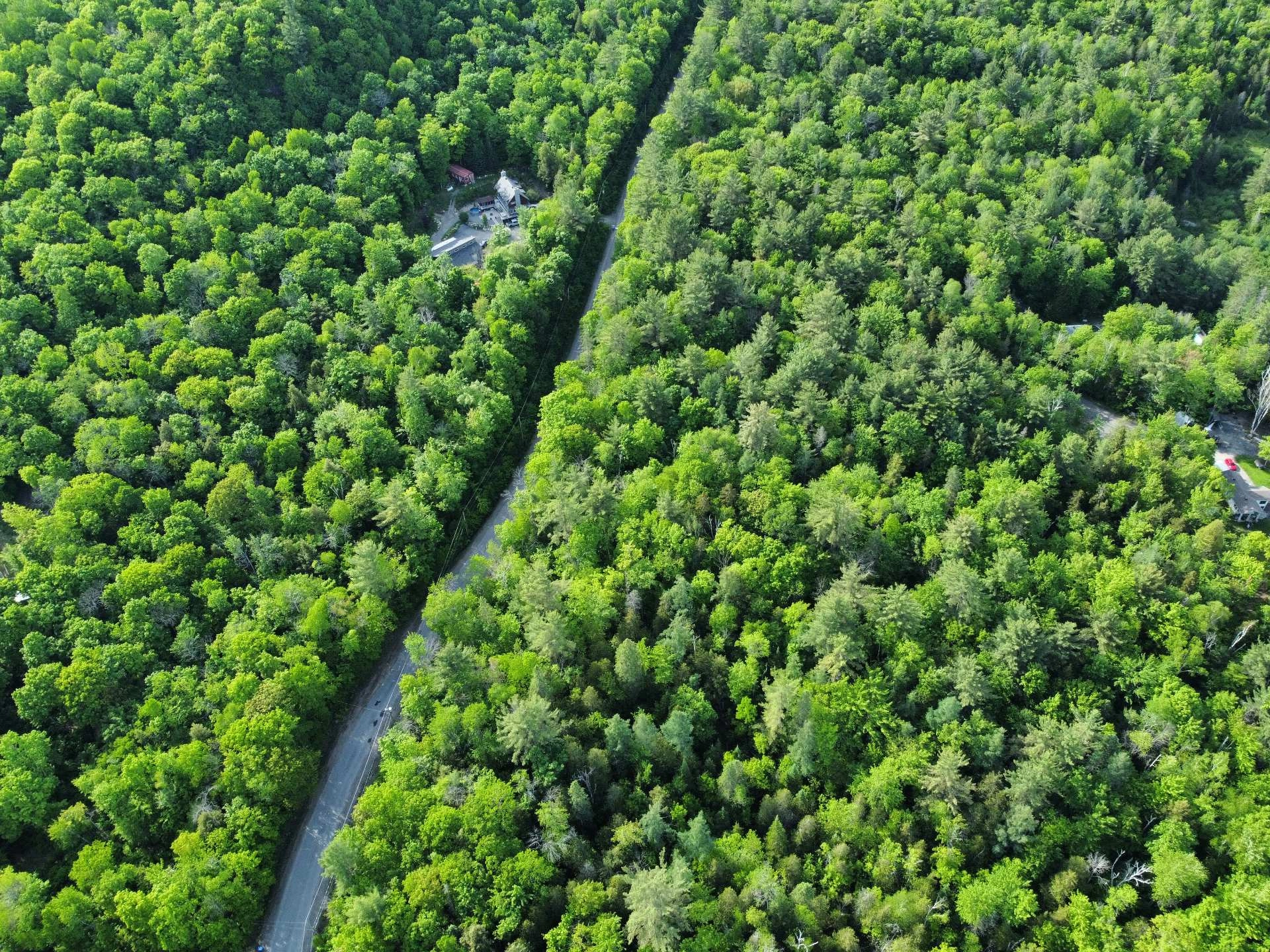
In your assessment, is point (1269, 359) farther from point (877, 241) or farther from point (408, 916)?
point (408, 916)

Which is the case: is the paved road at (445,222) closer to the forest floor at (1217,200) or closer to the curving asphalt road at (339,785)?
the curving asphalt road at (339,785)

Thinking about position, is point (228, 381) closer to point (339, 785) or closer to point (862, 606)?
point (339, 785)

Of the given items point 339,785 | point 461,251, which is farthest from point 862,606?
point 461,251

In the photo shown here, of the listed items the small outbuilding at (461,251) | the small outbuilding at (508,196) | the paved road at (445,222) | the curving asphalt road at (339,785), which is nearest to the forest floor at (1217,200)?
the small outbuilding at (508,196)

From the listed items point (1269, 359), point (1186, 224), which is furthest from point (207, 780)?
point (1186, 224)

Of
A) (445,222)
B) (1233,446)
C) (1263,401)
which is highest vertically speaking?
(445,222)

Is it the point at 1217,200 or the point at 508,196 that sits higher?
the point at 508,196
